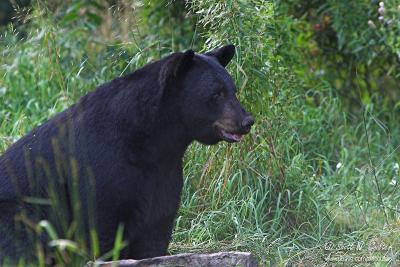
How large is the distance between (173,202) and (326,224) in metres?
1.56

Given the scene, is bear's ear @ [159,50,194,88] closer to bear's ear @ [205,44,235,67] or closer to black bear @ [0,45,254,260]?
black bear @ [0,45,254,260]

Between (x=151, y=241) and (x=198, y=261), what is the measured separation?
749 mm

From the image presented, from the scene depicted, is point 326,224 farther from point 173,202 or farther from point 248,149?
point 173,202

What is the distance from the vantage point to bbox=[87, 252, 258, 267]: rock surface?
4.82 m

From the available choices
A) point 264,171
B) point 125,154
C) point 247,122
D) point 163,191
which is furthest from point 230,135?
point 264,171

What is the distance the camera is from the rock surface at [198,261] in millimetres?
4816

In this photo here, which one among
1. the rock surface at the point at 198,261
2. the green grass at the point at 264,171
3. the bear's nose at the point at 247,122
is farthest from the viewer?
the green grass at the point at 264,171

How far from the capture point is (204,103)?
5695 mm

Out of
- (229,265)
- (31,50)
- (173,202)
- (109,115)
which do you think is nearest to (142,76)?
(109,115)

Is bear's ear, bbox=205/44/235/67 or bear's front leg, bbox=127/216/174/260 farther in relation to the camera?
bear's ear, bbox=205/44/235/67

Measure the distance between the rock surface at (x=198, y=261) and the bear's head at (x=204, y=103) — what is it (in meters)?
0.98

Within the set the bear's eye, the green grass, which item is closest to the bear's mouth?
the bear's eye

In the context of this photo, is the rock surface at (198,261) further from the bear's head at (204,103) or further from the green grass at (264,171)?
the green grass at (264,171)

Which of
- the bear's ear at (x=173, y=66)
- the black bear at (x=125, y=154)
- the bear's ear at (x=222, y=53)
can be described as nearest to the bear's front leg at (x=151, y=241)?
the black bear at (x=125, y=154)
